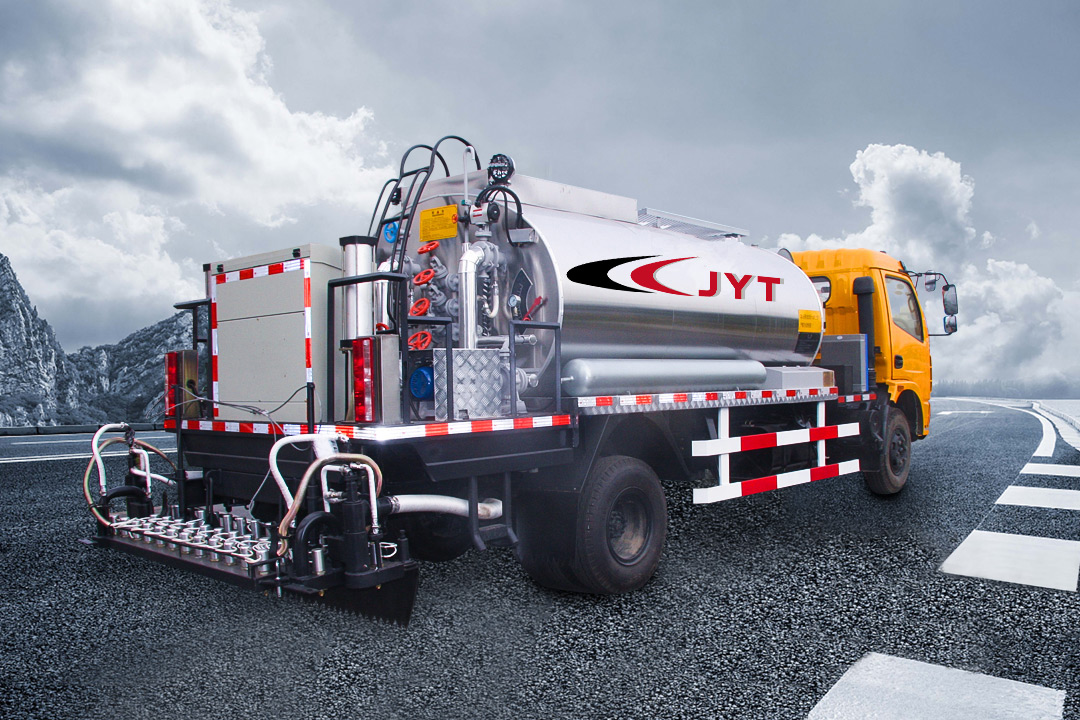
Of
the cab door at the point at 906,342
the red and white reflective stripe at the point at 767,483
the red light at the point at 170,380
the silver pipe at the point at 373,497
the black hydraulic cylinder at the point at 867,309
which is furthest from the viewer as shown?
the cab door at the point at 906,342

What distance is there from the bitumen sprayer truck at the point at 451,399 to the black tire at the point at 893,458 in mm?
2766

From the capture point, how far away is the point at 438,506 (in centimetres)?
450

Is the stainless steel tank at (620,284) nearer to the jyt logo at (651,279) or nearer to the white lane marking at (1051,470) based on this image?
the jyt logo at (651,279)

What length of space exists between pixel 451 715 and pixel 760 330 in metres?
4.69

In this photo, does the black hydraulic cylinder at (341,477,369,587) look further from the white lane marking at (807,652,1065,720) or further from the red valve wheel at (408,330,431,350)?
the white lane marking at (807,652,1065,720)

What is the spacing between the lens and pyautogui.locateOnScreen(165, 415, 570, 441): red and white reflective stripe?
162 inches

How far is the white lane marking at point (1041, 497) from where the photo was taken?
8570 millimetres

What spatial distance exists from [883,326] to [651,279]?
180 inches

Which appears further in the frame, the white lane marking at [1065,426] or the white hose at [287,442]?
the white lane marking at [1065,426]

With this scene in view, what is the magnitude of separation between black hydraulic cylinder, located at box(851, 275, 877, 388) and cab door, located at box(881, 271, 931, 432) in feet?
1.04

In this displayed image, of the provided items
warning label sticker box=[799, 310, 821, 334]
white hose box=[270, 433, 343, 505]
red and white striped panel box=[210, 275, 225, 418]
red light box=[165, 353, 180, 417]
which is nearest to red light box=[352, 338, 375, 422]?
white hose box=[270, 433, 343, 505]

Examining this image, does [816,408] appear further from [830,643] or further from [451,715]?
[451,715]

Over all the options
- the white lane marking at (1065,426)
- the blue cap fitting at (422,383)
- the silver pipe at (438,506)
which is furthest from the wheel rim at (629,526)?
the white lane marking at (1065,426)

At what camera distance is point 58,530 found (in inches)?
298
